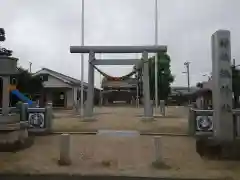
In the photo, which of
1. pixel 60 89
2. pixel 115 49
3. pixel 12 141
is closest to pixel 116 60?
pixel 115 49

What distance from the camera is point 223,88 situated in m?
11.7

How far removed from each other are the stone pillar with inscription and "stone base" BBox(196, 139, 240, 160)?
1.25 feet

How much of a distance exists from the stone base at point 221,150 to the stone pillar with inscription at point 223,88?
1.25 feet

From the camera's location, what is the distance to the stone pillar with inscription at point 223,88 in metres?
11.6

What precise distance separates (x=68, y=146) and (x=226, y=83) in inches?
212

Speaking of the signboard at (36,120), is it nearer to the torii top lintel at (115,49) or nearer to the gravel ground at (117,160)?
the gravel ground at (117,160)

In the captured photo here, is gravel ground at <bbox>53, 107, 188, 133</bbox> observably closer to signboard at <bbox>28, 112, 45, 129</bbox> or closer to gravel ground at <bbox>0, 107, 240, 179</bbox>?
signboard at <bbox>28, 112, 45, 129</bbox>

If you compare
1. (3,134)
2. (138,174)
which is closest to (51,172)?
(138,174)

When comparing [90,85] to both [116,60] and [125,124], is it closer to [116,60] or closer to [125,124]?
[116,60]

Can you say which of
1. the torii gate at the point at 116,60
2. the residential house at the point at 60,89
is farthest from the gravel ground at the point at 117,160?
the residential house at the point at 60,89

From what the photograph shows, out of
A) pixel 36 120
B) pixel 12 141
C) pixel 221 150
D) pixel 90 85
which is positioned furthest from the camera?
pixel 90 85

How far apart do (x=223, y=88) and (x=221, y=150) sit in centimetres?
199

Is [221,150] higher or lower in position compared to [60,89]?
lower

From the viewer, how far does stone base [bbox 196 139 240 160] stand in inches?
436
